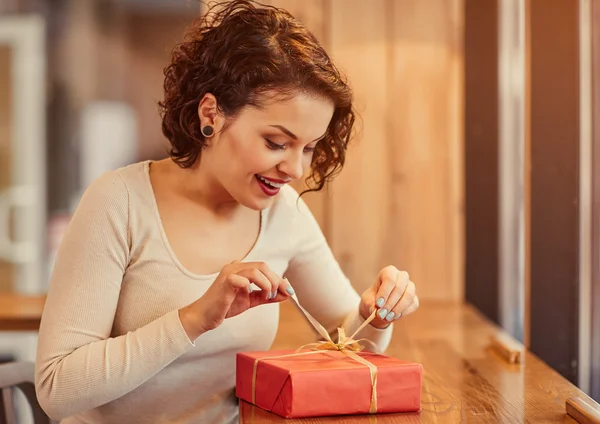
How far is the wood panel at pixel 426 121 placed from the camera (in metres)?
2.78

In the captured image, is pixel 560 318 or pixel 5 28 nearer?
pixel 560 318

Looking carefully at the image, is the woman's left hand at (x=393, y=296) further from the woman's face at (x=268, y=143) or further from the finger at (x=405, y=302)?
the woman's face at (x=268, y=143)

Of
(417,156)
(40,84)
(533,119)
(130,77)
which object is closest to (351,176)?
(417,156)

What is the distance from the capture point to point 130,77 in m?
4.08

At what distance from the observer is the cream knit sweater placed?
4.31 ft

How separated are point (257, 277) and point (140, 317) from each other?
0.32 meters

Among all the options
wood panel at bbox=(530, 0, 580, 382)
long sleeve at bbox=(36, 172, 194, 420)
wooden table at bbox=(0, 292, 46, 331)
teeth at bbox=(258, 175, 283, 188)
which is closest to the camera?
long sleeve at bbox=(36, 172, 194, 420)

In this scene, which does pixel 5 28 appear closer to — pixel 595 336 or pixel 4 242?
pixel 4 242

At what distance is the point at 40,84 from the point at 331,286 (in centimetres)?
282

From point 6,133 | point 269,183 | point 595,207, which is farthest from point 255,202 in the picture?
point 6,133

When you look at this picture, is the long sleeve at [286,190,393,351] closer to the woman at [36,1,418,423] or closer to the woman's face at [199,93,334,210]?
the woman at [36,1,418,423]

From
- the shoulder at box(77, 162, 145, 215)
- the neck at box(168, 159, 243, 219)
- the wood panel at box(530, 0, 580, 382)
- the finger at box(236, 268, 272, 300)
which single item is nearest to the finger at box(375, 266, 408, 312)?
the finger at box(236, 268, 272, 300)

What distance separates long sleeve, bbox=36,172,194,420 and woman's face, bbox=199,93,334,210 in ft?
0.66

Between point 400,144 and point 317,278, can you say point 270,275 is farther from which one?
point 400,144
